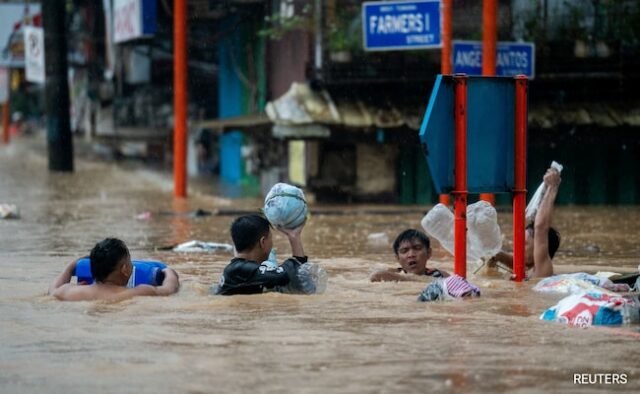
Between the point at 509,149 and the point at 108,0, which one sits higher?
the point at 108,0

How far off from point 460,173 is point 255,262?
69.7 inches

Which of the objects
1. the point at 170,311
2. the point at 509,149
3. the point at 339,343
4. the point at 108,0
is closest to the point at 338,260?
the point at 509,149

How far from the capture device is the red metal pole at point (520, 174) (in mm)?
10078

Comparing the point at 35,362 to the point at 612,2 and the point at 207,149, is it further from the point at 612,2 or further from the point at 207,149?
the point at 207,149

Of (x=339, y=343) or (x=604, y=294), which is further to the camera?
(x=604, y=294)

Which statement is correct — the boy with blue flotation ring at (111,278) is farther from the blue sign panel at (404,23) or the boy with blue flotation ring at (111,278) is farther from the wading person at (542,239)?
the blue sign panel at (404,23)

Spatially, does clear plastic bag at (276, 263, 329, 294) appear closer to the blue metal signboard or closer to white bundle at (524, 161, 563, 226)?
the blue metal signboard

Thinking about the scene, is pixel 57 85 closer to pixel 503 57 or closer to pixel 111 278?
pixel 503 57

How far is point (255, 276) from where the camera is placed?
29.6 ft

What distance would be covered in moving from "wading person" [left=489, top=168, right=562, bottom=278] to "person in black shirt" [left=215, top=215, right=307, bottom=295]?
1.98 m

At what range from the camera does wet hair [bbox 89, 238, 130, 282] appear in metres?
9.05

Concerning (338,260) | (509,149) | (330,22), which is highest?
(330,22)

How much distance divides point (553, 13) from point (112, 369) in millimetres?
15126

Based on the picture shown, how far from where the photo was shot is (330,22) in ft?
68.3
